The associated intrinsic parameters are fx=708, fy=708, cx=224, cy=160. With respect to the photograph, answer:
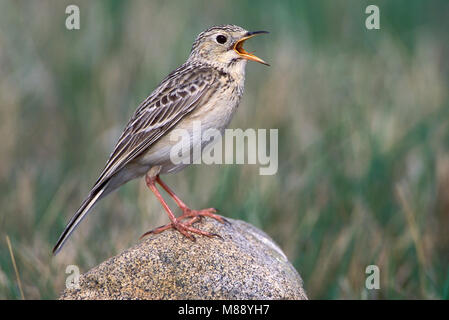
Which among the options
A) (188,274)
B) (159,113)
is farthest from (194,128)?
(188,274)

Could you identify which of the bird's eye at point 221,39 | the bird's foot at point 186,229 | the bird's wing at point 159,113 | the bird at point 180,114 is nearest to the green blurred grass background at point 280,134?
the bird at point 180,114

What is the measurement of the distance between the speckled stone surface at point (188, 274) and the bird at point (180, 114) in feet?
1.47

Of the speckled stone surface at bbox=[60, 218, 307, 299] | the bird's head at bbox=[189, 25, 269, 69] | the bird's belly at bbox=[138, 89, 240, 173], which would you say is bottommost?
the speckled stone surface at bbox=[60, 218, 307, 299]

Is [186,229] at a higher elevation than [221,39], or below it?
below

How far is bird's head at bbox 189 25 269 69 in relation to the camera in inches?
241

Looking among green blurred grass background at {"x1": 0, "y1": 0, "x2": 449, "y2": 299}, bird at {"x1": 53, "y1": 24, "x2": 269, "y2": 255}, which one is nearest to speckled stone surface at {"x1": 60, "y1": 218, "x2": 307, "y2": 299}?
bird at {"x1": 53, "y1": 24, "x2": 269, "y2": 255}

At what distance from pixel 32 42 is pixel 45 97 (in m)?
0.98

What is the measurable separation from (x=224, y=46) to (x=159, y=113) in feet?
2.74

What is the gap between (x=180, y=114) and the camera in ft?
19.3

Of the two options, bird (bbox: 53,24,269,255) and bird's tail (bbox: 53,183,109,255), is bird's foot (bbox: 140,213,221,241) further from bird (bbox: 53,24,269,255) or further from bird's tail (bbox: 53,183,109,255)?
bird's tail (bbox: 53,183,109,255)

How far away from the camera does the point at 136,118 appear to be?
6055 millimetres

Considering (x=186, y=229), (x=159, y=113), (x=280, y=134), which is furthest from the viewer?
(x=280, y=134)

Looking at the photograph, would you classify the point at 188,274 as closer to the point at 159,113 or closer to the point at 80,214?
the point at 80,214

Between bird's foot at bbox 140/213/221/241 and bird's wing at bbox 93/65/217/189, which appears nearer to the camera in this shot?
bird's foot at bbox 140/213/221/241
